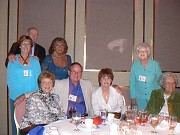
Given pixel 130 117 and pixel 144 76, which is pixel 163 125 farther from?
pixel 144 76

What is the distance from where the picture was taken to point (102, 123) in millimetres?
2615

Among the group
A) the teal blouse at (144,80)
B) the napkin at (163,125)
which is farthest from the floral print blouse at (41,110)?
the teal blouse at (144,80)

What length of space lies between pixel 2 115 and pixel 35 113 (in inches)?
95.2

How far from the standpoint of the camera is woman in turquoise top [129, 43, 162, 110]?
149 inches

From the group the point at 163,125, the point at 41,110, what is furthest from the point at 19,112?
the point at 163,125

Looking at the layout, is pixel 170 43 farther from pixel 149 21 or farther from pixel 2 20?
pixel 2 20

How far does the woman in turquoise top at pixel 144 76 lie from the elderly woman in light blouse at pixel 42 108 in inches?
53.8

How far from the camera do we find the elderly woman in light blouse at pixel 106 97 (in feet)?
11.0

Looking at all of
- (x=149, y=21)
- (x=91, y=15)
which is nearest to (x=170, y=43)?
(x=149, y=21)

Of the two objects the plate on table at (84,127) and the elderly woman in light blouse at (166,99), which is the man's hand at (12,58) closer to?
the plate on table at (84,127)

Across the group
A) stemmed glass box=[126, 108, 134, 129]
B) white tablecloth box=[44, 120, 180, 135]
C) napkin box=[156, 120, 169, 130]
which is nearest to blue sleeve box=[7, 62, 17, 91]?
white tablecloth box=[44, 120, 180, 135]

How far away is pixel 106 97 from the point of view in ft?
11.2

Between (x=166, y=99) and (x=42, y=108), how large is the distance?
58.5 inches

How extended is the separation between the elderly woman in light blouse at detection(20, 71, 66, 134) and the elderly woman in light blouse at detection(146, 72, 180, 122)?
1149 millimetres
